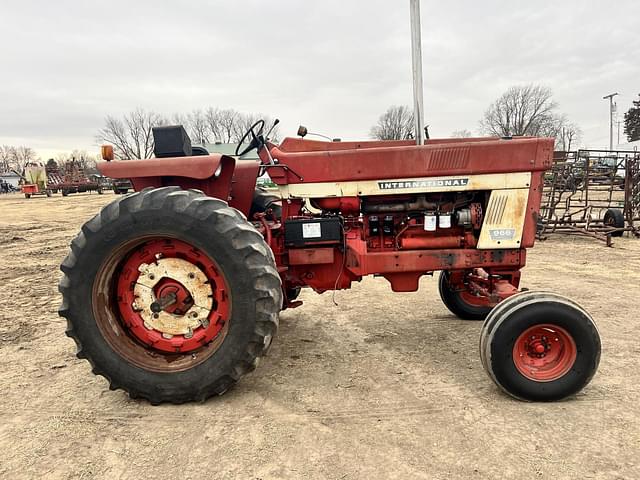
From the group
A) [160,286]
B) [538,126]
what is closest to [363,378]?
[160,286]

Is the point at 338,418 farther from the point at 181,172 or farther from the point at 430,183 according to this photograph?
the point at 181,172

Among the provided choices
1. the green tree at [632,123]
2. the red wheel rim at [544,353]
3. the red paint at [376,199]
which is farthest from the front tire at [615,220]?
the green tree at [632,123]

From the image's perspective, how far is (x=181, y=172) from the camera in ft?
9.77

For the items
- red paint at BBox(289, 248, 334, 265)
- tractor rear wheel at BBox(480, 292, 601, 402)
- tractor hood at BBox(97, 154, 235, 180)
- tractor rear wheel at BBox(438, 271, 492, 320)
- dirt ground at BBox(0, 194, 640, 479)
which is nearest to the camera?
dirt ground at BBox(0, 194, 640, 479)

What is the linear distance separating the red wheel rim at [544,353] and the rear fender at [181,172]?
2202mm

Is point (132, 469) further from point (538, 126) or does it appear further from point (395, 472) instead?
point (538, 126)

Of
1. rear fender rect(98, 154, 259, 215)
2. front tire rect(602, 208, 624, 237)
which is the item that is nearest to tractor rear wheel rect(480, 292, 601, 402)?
rear fender rect(98, 154, 259, 215)

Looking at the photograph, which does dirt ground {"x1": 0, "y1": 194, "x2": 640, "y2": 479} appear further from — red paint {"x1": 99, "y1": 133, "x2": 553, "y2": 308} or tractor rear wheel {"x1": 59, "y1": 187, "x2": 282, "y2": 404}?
red paint {"x1": 99, "y1": 133, "x2": 553, "y2": 308}

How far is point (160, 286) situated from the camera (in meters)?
2.85

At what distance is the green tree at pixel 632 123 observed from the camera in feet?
190

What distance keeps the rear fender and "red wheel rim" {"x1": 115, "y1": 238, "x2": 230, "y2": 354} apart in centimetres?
49

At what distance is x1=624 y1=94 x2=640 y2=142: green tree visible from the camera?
190 ft

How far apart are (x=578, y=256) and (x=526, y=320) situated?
586 cm

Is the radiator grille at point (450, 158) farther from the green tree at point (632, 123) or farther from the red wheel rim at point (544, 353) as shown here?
the green tree at point (632, 123)
